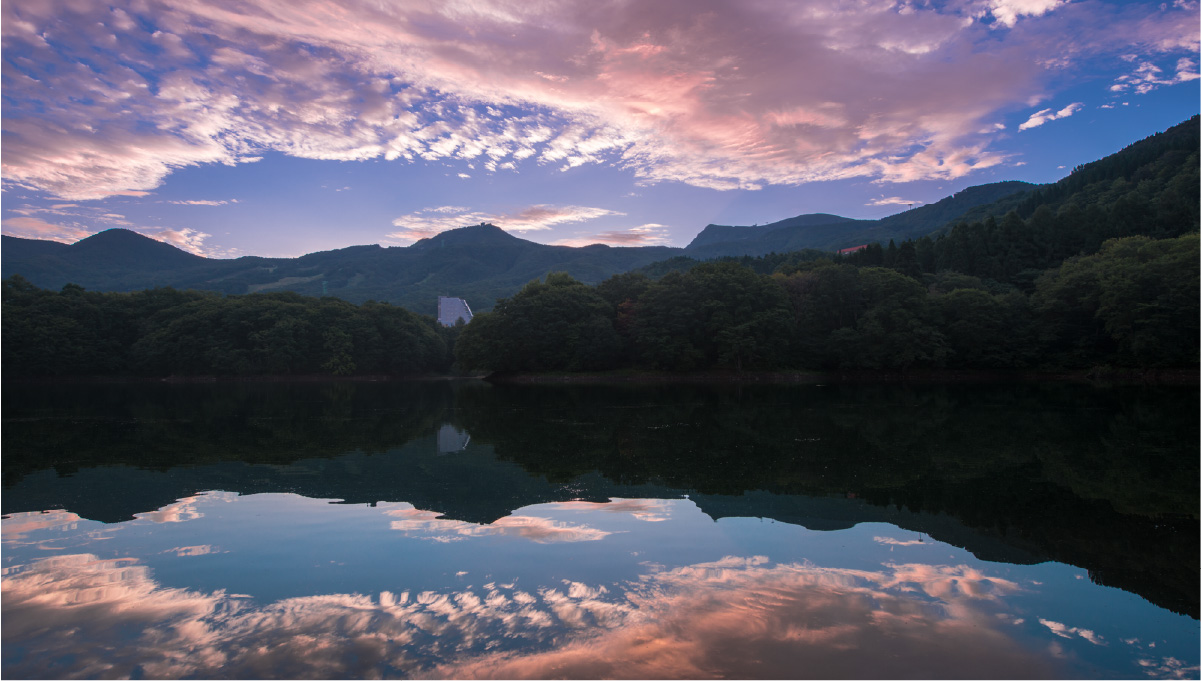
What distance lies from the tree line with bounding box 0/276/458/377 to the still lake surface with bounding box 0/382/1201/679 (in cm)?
6092

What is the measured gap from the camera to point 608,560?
772cm

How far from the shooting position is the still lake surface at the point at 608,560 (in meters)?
5.33

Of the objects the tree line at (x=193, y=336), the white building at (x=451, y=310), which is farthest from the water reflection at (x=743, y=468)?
the white building at (x=451, y=310)

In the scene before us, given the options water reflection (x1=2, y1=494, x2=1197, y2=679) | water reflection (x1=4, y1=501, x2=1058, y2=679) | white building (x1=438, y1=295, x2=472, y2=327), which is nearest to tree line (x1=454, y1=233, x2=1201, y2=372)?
water reflection (x1=2, y1=494, x2=1197, y2=679)

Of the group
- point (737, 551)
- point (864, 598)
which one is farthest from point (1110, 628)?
point (737, 551)

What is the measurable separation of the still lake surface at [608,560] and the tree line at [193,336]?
60915 millimetres

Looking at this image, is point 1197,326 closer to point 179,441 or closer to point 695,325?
point 695,325

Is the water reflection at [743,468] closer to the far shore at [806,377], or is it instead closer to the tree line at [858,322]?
the far shore at [806,377]

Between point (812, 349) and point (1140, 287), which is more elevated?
point (1140, 287)

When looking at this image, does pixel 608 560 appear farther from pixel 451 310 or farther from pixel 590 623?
pixel 451 310

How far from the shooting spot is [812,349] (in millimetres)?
62312

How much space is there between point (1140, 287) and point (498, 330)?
58120mm

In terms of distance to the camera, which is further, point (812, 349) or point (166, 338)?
point (166, 338)

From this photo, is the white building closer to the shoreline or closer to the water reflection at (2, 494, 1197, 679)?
the shoreline
